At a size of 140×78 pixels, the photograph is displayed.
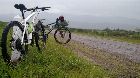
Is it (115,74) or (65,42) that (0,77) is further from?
(65,42)

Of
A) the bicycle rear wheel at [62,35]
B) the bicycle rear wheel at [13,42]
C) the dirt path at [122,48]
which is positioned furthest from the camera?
the bicycle rear wheel at [62,35]

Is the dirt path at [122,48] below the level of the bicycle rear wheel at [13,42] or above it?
below

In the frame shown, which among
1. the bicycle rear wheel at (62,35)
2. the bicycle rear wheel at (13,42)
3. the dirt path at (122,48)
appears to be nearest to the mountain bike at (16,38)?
the bicycle rear wheel at (13,42)

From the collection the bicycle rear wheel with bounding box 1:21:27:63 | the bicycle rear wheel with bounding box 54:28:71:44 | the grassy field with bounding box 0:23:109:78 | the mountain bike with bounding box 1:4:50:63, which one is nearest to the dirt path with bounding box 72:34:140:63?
the bicycle rear wheel with bounding box 54:28:71:44

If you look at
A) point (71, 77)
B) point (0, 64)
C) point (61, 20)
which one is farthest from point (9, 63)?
point (61, 20)

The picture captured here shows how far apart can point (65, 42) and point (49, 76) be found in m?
10.6

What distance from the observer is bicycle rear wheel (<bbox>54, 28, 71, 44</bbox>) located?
2041 centimetres

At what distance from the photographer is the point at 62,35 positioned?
20.4 metres

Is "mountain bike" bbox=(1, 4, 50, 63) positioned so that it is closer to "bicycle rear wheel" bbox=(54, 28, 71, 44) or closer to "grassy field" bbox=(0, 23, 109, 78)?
"grassy field" bbox=(0, 23, 109, 78)

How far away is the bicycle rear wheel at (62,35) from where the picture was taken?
2041 cm

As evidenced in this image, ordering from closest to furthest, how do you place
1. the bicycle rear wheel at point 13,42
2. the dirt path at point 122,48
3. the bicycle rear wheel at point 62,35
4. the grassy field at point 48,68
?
the grassy field at point 48,68, the bicycle rear wheel at point 13,42, the dirt path at point 122,48, the bicycle rear wheel at point 62,35

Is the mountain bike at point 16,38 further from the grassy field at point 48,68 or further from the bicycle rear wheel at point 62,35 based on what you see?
the bicycle rear wheel at point 62,35

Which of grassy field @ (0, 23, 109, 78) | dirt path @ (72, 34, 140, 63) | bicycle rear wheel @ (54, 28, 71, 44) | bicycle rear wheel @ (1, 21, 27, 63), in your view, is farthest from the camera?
bicycle rear wheel @ (54, 28, 71, 44)

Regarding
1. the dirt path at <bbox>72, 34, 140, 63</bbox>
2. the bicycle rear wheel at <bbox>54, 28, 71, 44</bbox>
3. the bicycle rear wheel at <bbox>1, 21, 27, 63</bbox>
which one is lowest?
the dirt path at <bbox>72, 34, 140, 63</bbox>
